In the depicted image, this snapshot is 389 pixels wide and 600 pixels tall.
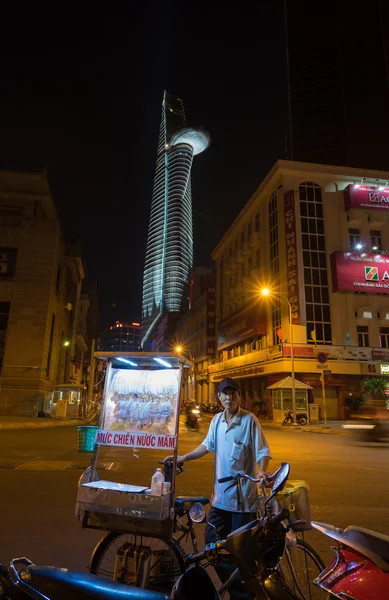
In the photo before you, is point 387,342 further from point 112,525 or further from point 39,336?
point 112,525

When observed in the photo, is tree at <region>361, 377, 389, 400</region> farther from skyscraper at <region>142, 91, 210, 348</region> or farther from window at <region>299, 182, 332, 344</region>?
skyscraper at <region>142, 91, 210, 348</region>

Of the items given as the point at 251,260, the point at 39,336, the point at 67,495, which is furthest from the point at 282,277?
the point at 67,495

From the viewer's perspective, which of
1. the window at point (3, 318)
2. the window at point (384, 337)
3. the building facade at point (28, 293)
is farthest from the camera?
the window at point (384, 337)

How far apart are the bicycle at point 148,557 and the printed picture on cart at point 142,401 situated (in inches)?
42.5

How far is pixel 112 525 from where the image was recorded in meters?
3.21

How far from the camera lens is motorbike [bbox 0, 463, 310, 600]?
211 centimetres

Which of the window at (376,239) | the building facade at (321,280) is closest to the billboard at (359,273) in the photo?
the building facade at (321,280)

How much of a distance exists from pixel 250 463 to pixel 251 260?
1720 inches

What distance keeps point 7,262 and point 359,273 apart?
1205 inches

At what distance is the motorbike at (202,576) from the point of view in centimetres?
211

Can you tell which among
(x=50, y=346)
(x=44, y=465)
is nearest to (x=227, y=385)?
(x=44, y=465)

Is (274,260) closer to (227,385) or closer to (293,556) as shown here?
(227,385)

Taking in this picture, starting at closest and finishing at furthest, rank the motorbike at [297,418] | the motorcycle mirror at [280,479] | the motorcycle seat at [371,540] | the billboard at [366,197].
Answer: the motorcycle seat at [371,540] → the motorcycle mirror at [280,479] → the motorbike at [297,418] → the billboard at [366,197]

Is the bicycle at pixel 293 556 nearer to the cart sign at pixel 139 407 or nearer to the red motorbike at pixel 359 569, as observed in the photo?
the red motorbike at pixel 359 569
